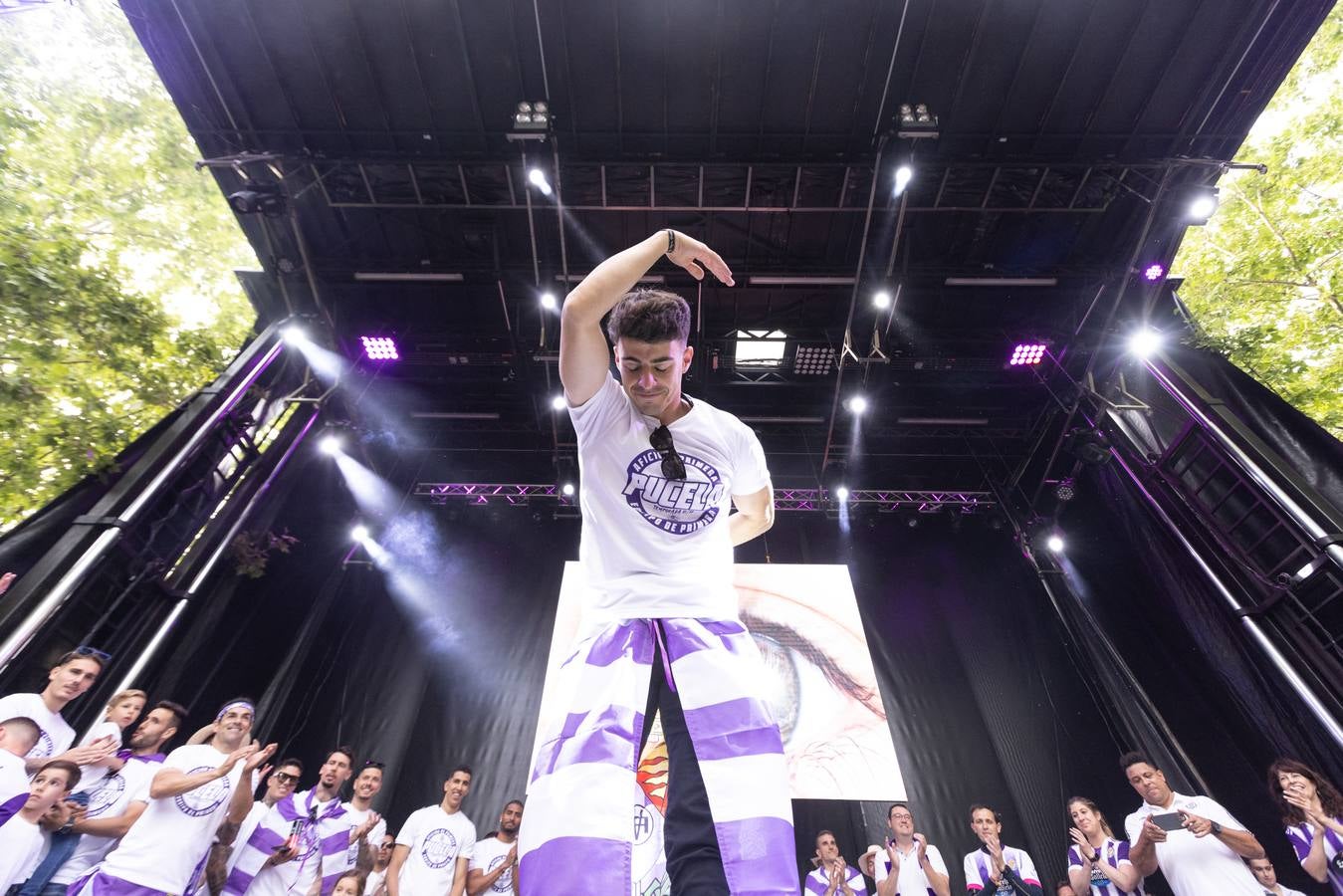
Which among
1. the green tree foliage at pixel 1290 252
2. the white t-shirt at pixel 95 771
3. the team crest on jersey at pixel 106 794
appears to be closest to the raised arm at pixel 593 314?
the white t-shirt at pixel 95 771

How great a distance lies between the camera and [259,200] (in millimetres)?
5957

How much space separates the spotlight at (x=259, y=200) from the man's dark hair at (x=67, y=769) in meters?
5.25

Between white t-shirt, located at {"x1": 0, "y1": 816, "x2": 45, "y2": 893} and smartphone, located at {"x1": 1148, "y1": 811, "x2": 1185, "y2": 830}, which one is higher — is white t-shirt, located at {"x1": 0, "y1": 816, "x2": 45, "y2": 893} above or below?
below

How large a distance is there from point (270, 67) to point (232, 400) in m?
3.44

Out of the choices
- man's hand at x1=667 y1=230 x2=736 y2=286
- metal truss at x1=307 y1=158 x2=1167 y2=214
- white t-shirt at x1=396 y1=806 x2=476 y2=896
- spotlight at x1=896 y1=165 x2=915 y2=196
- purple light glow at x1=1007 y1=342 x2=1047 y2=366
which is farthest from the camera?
purple light glow at x1=1007 y1=342 x2=1047 y2=366

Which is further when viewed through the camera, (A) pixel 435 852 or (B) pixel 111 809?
(A) pixel 435 852

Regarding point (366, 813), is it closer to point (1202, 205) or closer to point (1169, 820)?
point (1169, 820)

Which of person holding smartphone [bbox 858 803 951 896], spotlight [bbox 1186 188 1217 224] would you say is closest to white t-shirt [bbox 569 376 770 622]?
person holding smartphone [bbox 858 803 951 896]

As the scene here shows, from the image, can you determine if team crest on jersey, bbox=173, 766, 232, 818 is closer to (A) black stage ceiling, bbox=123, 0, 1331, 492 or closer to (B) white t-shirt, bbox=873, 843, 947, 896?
(A) black stage ceiling, bbox=123, 0, 1331, 492

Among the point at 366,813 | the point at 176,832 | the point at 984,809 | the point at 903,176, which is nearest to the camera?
the point at 176,832

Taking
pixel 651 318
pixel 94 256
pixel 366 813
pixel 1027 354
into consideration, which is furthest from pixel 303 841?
pixel 1027 354

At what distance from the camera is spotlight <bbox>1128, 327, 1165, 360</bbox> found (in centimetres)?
639

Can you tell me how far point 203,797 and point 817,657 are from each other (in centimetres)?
537

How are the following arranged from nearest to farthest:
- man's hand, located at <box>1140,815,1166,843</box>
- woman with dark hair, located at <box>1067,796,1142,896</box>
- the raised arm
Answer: the raised arm < man's hand, located at <box>1140,815,1166,843</box> < woman with dark hair, located at <box>1067,796,1142,896</box>
